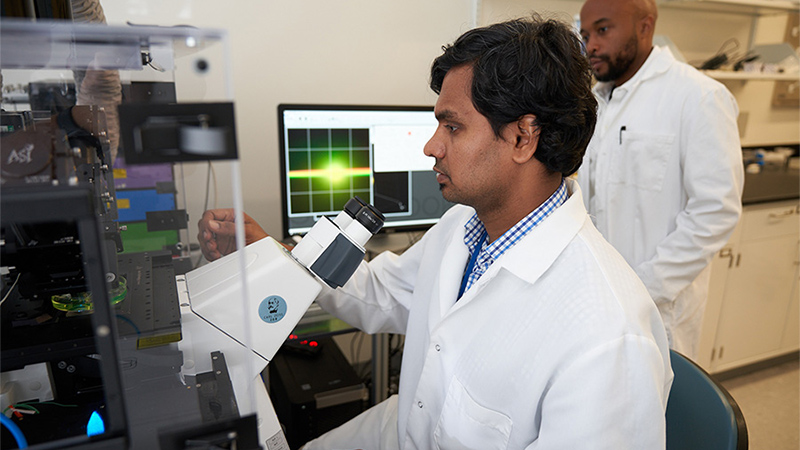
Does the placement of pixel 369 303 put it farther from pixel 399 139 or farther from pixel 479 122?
pixel 399 139

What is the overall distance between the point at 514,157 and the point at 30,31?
0.71 metres

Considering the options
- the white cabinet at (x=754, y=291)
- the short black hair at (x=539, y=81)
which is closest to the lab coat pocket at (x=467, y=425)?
the short black hair at (x=539, y=81)

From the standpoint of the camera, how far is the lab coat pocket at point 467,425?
824mm

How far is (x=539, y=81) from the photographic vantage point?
0.89 metres

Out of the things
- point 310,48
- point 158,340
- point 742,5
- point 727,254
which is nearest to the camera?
point 158,340

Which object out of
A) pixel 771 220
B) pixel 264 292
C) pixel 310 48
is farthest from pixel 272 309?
pixel 771 220

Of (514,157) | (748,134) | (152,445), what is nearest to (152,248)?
(152,445)

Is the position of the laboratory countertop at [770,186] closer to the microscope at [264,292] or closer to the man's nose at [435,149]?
the man's nose at [435,149]

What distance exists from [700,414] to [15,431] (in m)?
1.00

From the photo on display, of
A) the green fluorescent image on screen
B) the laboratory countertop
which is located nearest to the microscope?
the green fluorescent image on screen

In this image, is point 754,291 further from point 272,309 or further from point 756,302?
point 272,309

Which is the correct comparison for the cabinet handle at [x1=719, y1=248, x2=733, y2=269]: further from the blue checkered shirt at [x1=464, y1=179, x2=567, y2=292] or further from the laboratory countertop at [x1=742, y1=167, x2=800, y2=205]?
the blue checkered shirt at [x1=464, y1=179, x2=567, y2=292]

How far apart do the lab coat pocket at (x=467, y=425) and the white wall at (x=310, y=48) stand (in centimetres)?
96

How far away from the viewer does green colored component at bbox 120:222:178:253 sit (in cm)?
79
